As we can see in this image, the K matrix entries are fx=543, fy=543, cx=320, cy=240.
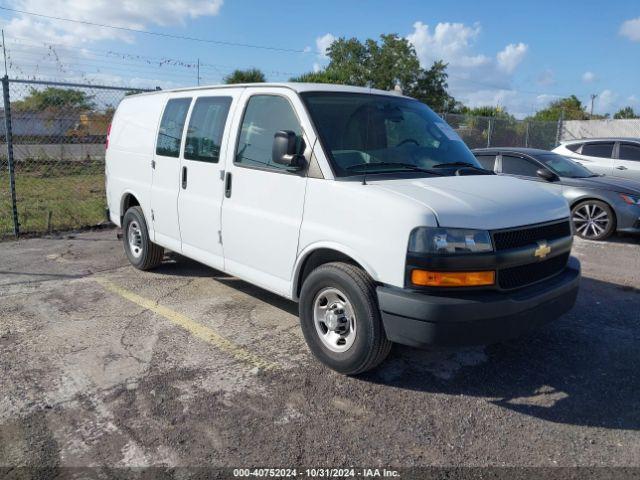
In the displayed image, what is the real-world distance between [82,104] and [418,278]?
338 inches

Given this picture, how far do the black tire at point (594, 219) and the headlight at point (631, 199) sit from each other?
0.25 meters

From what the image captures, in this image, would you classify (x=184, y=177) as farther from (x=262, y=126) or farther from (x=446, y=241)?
(x=446, y=241)

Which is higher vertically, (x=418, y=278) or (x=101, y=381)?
(x=418, y=278)

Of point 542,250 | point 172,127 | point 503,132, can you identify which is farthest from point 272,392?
point 503,132

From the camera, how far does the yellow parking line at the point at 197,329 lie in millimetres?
4184

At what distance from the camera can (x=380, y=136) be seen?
438cm

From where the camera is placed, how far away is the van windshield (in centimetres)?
409

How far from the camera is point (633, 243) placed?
8742mm

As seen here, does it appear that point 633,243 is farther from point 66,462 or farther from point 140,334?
point 66,462

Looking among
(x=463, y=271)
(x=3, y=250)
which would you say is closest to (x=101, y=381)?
(x=463, y=271)

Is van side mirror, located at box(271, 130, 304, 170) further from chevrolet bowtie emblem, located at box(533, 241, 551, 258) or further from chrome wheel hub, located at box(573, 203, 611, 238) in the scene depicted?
chrome wheel hub, located at box(573, 203, 611, 238)

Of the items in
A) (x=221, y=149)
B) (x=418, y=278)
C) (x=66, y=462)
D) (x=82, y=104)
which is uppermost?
(x=82, y=104)

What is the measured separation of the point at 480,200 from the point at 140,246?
438 centimetres

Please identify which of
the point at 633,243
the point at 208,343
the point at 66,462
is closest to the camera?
the point at 66,462
